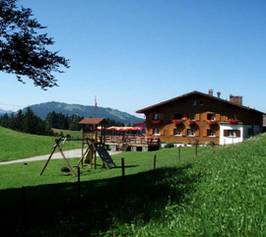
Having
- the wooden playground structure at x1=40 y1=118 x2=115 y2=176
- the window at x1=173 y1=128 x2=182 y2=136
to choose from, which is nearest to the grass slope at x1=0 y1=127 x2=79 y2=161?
the wooden playground structure at x1=40 y1=118 x2=115 y2=176

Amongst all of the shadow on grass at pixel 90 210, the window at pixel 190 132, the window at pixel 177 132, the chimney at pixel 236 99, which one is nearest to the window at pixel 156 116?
the window at pixel 177 132

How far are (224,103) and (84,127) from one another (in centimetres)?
2822

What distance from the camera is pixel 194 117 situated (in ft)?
245

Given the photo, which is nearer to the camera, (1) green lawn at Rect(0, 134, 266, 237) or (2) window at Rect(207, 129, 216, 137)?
(1) green lawn at Rect(0, 134, 266, 237)

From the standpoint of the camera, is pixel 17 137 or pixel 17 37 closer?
pixel 17 37

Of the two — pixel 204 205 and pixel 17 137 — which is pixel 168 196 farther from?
pixel 17 137

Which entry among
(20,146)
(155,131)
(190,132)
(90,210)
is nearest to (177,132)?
(190,132)

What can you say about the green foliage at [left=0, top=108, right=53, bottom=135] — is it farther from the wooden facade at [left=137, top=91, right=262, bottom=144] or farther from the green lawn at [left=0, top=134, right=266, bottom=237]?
the green lawn at [left=0, top=134, right=266, bottom=237]

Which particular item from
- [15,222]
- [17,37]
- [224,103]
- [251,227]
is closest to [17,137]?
[224,103]

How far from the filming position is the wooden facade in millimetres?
72562

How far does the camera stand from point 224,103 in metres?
72.7

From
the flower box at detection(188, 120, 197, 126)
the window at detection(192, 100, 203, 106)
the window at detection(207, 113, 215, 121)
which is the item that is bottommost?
the flower box at detection(188, 120, 197, 126)

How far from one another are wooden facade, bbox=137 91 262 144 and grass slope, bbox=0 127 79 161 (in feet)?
56.7

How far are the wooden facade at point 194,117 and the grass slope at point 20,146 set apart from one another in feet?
56.7
